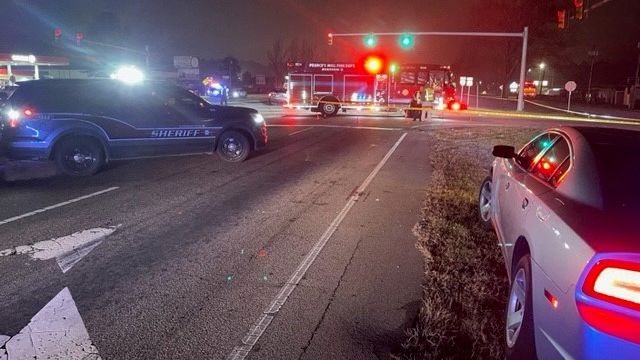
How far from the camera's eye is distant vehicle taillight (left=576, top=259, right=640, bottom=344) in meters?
2.31

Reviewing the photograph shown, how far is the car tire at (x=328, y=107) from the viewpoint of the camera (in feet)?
92.3

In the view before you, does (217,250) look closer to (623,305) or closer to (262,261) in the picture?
(262,261)

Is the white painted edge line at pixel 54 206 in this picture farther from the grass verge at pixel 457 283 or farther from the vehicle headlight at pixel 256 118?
the grass verge at pixel 457 283

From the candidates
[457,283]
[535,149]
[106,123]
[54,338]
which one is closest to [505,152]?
[535,149]

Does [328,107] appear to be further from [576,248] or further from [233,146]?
[576,248]

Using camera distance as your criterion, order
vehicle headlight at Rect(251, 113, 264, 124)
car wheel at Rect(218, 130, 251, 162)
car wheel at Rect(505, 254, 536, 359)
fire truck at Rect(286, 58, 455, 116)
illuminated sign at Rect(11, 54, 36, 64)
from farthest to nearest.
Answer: illuminated sign at Rect(11, 54, 36, 64)
fire truck at Rect(286, 58, 455, 116)
vehicle headlight at Rect(251, 113, 264, 124)
car wheel at Rect(218, 130, 251, 162)
car wheel at Rect(505, 254, 536, 359)

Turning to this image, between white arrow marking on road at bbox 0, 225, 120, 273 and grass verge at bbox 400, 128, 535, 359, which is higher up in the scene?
grass verge at bbox 400, 128, 535, 359

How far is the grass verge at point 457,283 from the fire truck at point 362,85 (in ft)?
62.0

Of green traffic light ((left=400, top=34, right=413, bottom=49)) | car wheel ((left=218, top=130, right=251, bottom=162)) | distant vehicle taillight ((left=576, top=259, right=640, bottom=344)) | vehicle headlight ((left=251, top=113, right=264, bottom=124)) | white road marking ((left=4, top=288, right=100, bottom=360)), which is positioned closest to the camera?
distant vehicle taillight ((left=576, top=259, right=640, bottom=344))

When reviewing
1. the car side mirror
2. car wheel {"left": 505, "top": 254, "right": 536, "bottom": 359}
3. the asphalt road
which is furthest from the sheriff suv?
car wheel {"left": 505, "top": 254, "right": 536, "bottom": 359}

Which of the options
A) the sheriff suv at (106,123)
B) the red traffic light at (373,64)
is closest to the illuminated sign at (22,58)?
the red traffic light at (373,64)

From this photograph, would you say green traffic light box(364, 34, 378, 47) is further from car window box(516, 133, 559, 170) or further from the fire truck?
car window box(516, 133, 559, 170)

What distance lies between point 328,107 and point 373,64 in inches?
137

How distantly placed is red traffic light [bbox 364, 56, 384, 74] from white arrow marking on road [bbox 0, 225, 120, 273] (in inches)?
911
